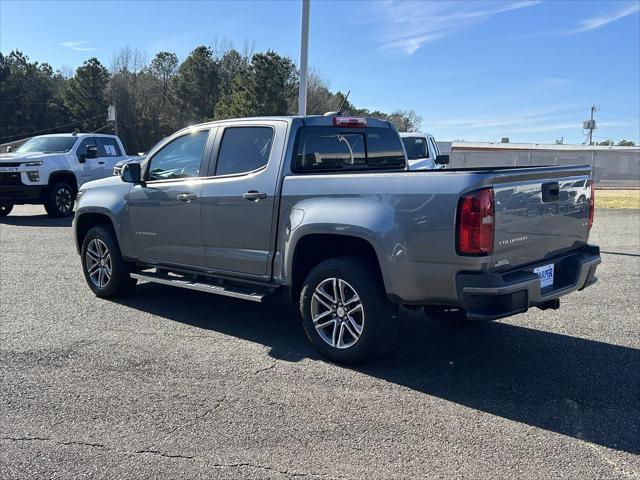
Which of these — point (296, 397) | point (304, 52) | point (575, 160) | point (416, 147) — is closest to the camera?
point (296, 397)

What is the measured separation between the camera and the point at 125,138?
66125mm

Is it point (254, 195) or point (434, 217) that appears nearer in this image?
point (434, 217)

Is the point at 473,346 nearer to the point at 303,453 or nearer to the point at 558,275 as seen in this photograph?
the point at 558,275

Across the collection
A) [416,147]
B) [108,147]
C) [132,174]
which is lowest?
[132,174]

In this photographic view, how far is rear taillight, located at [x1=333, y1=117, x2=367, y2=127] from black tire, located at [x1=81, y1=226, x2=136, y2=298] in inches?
116

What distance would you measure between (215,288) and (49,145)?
39.2ft

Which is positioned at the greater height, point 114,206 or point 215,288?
point 114,206

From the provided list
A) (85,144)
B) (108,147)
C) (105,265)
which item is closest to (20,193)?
(85,144)

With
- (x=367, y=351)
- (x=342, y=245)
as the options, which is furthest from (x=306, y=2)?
(x=367, y=351)

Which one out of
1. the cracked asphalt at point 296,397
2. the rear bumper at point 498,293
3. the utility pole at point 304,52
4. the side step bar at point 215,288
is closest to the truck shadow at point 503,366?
the cracked asphalt at point 296,397

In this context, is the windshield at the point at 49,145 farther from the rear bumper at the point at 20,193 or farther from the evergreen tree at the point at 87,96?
the evergreen tree at the point at 87,96

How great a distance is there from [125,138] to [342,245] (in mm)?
66811

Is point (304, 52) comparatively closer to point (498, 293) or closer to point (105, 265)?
point (105, 265)

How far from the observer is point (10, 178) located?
1379 cm
